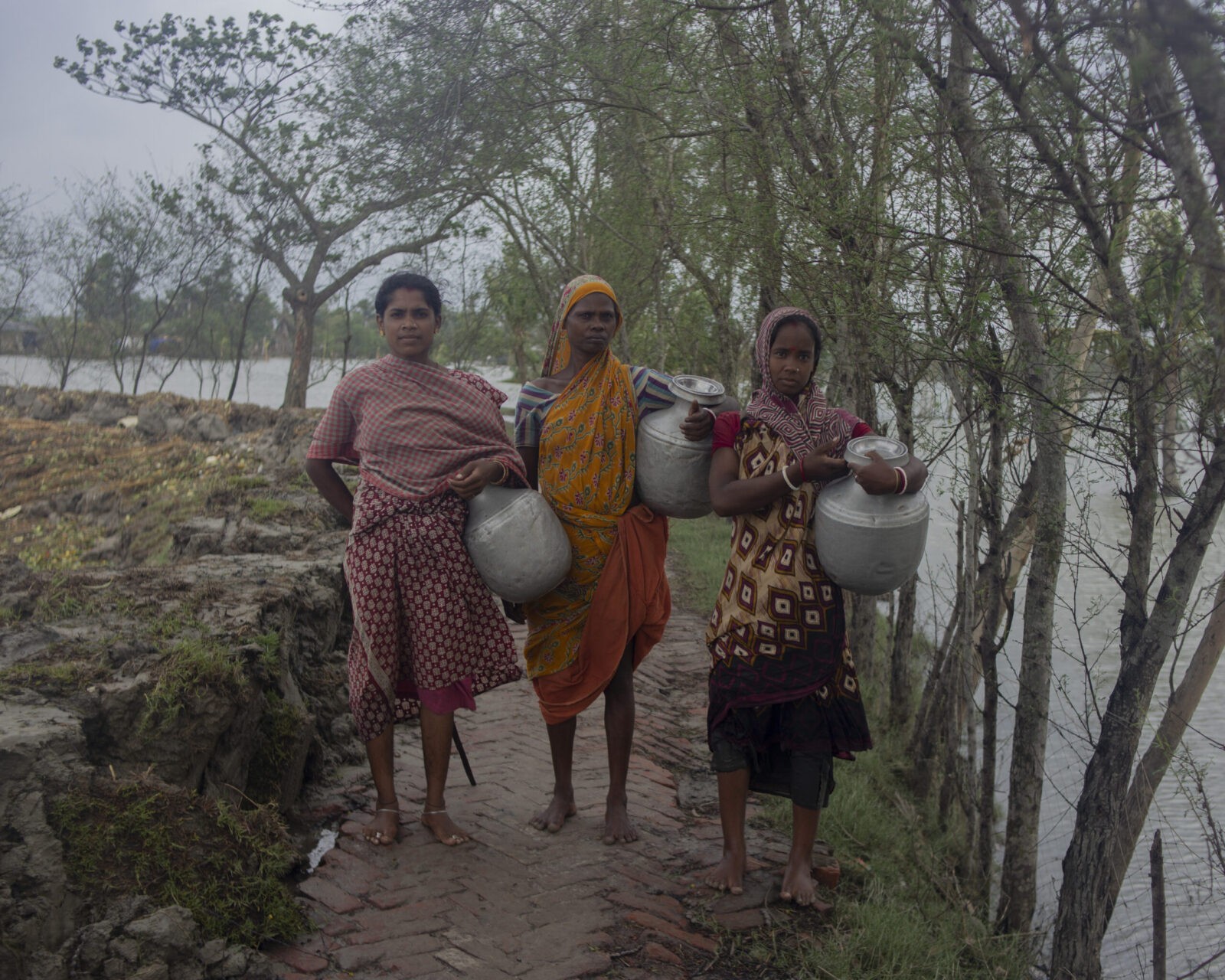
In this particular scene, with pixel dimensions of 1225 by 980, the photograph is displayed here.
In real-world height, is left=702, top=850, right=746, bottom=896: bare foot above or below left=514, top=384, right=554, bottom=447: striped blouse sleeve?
below

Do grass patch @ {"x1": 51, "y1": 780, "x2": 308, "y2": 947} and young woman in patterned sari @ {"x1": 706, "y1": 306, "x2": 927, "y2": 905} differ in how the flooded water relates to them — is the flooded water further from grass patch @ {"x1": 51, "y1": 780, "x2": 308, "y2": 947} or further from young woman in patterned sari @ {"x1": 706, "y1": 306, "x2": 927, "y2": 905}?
grass patch @ {"x1": 51, "y1": 780, "x2": 308, "y2": 947}

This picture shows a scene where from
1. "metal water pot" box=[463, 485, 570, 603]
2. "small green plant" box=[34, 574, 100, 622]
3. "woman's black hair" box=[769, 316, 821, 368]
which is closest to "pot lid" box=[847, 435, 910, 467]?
"woman's black hair" box=[769, 316, 821, 368]

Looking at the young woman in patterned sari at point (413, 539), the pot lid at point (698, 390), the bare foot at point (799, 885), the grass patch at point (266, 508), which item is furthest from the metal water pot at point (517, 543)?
the grass patch at point (266, 508)

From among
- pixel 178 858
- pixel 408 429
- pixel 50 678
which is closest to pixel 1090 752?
pixel 408 429

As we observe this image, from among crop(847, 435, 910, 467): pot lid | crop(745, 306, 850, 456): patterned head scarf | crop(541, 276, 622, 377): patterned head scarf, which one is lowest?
crop(847, 435, 910, 467): pot lid

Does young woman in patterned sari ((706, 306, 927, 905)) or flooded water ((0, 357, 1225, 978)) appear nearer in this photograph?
young woman in patterned sari ((706, 306, 927, 905))

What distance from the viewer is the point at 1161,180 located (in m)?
3.23

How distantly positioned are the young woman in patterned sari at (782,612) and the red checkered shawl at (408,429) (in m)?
0.83

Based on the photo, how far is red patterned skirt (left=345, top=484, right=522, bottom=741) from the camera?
3.51 m

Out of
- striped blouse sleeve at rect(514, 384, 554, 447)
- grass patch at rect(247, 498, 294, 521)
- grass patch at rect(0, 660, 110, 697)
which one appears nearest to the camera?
grass patch at rect(0, 660, 110, 697)

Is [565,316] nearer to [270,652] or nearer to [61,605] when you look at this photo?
[270,652]

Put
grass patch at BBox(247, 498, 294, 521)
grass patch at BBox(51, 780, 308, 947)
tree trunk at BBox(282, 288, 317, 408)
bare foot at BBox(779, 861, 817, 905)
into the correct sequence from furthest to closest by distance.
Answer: tree trunk at BBox(282, 288, 317, 408)
grass patch at BBox(247, 498, 294, 521)
bare foot at BBox(779, 861, 817, 905)
grass patch at BBox(51, 780, 308, 947)

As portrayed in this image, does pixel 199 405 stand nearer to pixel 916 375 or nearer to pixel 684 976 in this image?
pixel 916 375

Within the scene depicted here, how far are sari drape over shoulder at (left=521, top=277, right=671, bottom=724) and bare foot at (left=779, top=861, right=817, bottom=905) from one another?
0.86 metres
